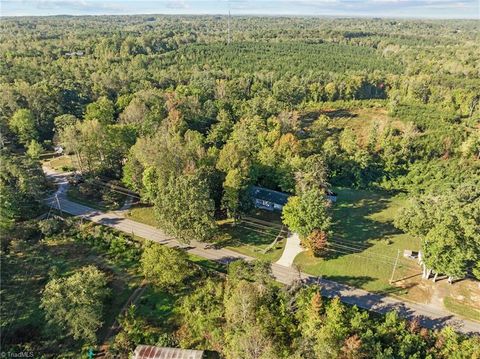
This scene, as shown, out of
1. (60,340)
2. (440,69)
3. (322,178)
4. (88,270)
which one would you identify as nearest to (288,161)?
(322,178)

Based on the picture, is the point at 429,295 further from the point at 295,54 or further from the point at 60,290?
the point at 295,54

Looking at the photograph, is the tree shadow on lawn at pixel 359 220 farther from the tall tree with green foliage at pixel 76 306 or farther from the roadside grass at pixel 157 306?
the tall tree with green foliage at pixel 76 306

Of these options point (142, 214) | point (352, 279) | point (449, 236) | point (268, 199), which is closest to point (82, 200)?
point (142, 214)

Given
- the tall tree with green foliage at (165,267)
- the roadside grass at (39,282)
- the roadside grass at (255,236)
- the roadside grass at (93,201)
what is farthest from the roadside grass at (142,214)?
the tall tree with green foliage at (165,267)

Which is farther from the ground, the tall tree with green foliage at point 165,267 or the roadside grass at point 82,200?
the tall tree with green foliage at point 165,267

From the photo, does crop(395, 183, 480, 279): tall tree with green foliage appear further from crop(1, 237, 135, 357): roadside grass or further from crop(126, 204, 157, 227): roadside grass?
crop(126, 204, 157, 227): roadside grass

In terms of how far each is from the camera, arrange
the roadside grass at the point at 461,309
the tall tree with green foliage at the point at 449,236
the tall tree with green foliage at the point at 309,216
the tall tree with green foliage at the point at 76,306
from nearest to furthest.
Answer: the tall tree with green foliage at the point at 76,306 → the roadside grass at the point at 461,309 → the tall tree with green foliage at the point at 449,236 → the tall tree with green foliage at the point at 309,216

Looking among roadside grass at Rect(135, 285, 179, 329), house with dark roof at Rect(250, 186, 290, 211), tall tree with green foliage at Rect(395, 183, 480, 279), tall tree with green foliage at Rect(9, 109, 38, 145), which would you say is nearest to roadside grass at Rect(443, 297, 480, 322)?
tall tree with green foliage at Rect(395, 183, 480, 279)
